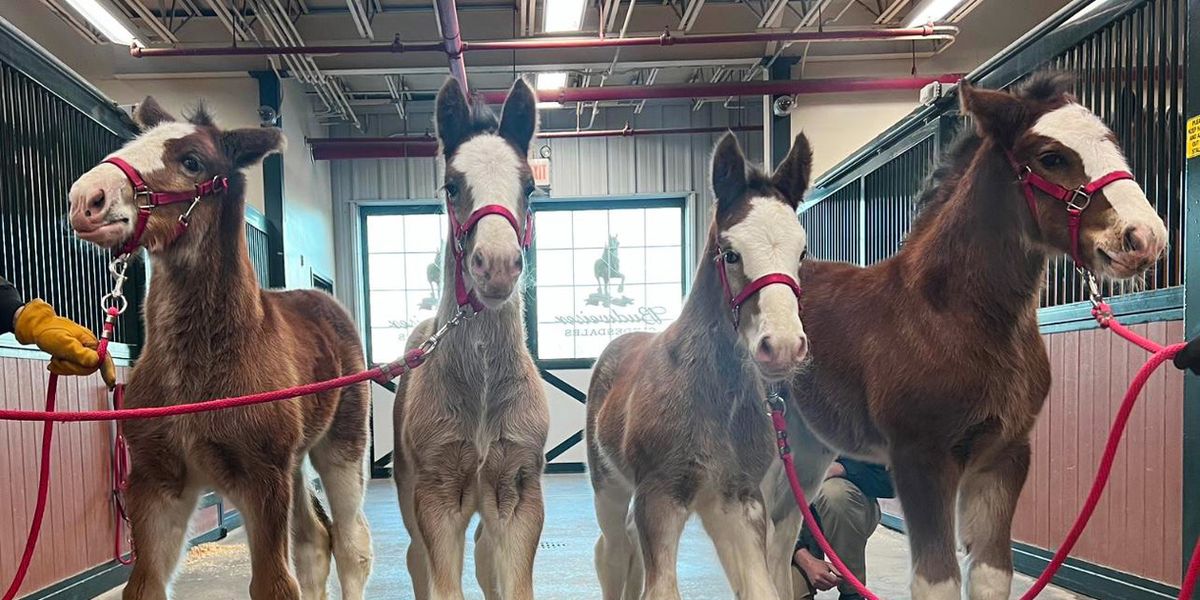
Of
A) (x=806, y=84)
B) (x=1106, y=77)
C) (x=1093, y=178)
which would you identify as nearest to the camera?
(x=1093, y=178)

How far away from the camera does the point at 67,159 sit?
427 cm

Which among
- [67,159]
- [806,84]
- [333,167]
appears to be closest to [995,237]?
[67,159]

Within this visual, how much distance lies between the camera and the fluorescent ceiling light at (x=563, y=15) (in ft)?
22.8

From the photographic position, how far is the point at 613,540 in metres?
2.58

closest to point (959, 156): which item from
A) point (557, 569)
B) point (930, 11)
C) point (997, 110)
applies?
point (997, 110)

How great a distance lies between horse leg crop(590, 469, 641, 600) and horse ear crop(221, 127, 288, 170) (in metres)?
1.38

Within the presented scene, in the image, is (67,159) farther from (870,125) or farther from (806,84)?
(870,125)

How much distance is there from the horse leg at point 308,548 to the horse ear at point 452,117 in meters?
1.22

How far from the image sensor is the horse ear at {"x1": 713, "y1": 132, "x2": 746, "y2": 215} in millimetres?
1918

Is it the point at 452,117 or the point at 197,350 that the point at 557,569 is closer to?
the point at 197,350

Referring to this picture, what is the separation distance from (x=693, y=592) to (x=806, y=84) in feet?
19.1

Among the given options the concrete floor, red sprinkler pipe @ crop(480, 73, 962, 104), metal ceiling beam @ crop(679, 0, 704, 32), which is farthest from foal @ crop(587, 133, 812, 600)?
red sprinkler pipe @ crop(480, 73, 962, 104)

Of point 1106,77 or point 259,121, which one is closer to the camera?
point 1106,77

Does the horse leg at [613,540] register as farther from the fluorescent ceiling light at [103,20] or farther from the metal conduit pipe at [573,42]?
the fluorescent ceiling light at [103,20]
